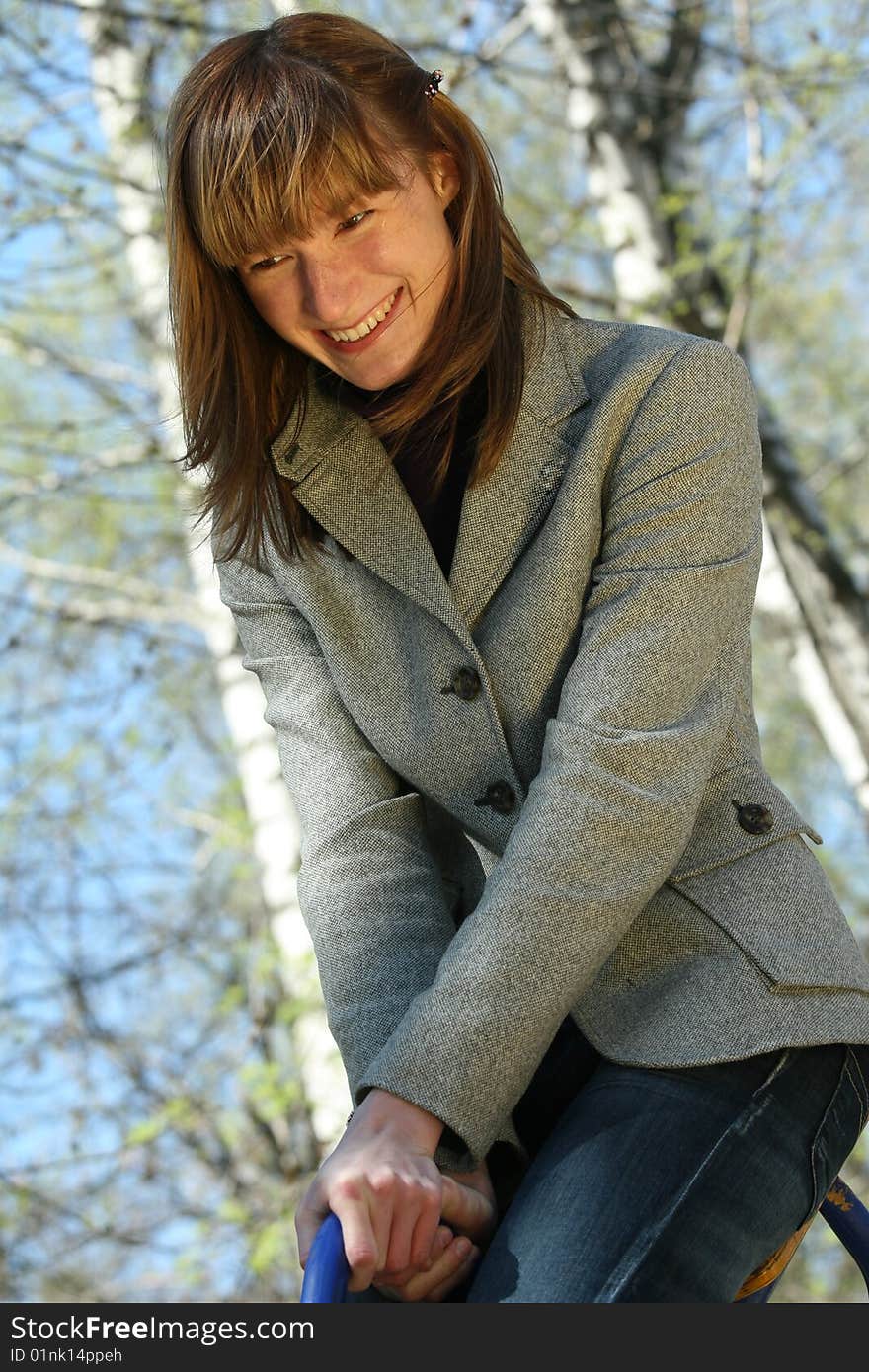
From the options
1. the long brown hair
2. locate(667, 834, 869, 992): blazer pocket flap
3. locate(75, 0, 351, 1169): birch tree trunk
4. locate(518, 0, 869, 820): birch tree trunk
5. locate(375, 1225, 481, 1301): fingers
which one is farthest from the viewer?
locate(75, 0, 351, 1169): birch tree trunk

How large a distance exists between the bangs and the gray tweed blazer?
1.03ft

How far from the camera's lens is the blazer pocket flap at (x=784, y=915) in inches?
68.4

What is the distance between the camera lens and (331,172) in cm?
183

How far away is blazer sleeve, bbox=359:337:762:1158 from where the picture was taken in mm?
1658

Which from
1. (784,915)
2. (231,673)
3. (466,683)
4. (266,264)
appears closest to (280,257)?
(266,264)

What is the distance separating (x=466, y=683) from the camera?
1.93m

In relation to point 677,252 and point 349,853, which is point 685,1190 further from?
point 677,252

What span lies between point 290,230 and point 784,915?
0.96 m

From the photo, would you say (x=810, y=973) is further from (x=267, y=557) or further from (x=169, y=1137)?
(x=169, y=1137)

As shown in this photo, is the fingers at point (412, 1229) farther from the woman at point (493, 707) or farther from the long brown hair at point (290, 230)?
the long brown hair at point (290, 230)

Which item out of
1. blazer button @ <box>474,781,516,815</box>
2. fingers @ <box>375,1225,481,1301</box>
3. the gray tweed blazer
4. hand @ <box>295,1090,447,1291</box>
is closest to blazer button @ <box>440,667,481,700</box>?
the gray tweed blazer

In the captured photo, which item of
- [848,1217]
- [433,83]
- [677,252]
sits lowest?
[848,1217]

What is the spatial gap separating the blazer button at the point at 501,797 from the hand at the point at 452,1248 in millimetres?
415

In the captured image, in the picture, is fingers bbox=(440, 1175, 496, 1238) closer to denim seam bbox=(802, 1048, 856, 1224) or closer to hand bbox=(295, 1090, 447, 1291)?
hand bbox=(295, 1090, 447, 1291)
